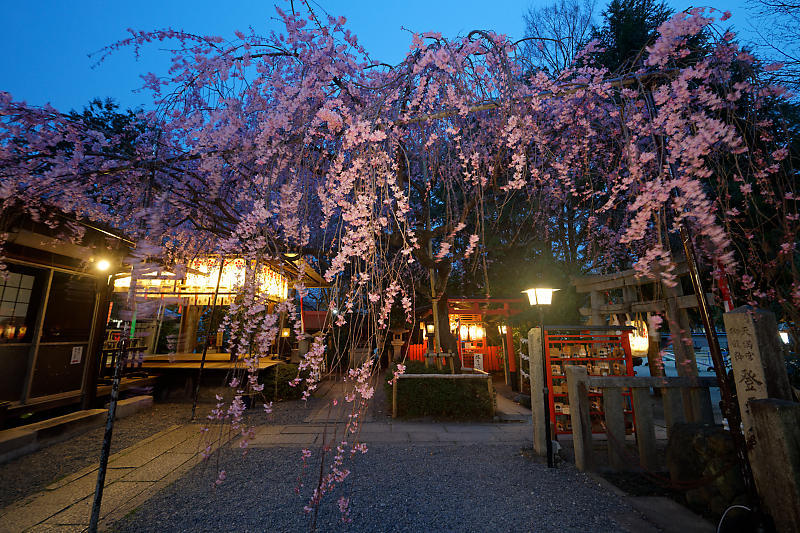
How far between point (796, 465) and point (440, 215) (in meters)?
11.0

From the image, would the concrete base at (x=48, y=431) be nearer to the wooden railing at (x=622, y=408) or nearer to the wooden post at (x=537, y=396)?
the wooden post at (x=537, y=396)

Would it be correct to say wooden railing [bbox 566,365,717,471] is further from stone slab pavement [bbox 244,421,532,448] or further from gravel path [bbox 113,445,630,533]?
stone slab pavement [bbox 244,421,532,448]

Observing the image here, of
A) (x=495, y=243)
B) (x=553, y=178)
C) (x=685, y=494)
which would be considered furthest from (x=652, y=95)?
(x=495, y=243)

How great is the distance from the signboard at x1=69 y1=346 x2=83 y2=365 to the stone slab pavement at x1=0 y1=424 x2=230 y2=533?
259 cm

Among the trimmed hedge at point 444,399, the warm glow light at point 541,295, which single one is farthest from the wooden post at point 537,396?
the trimmed hedge at point 444,399

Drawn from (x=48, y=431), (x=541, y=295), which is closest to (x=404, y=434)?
(x=541, y=295)

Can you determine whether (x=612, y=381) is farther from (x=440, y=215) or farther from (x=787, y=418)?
(x=440, y=215)

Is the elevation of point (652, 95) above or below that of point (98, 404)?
above

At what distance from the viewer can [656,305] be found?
5.93 m

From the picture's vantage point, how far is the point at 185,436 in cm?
595

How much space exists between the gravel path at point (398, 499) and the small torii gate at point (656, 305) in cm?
224

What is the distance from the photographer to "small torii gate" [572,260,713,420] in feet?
16.8

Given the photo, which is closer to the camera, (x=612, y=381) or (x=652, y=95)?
(x=652, y=95)

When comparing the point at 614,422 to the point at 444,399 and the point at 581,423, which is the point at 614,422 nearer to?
the point at 581,423
